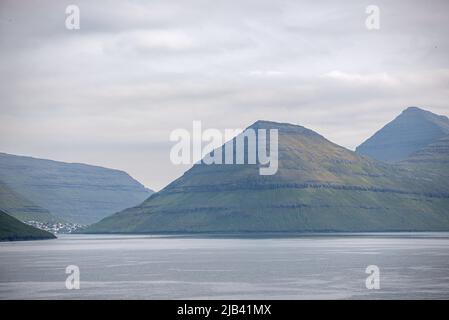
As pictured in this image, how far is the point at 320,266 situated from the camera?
643 ft

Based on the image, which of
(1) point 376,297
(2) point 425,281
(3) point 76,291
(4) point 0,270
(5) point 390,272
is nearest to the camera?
(1) point 376,297

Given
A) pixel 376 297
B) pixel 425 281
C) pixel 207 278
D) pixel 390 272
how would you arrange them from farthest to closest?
pixel 390 272
pixel 207 278
pixel 425 281
pixel 376 297

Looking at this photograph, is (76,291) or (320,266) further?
(320,266)

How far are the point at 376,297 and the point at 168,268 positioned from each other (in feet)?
268

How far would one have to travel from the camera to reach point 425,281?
5753 inches

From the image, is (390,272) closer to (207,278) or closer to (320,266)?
(320,266)
